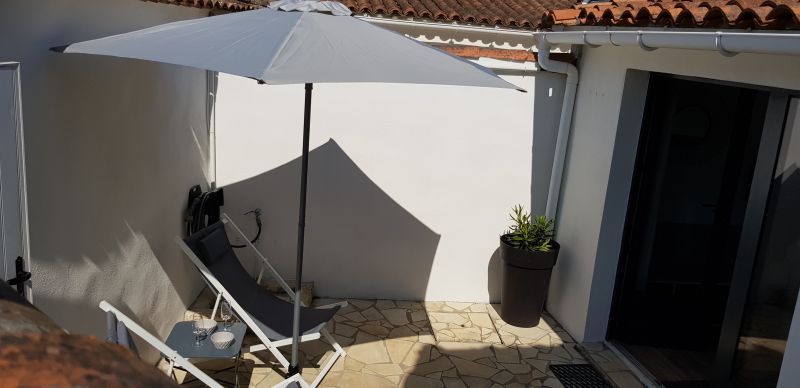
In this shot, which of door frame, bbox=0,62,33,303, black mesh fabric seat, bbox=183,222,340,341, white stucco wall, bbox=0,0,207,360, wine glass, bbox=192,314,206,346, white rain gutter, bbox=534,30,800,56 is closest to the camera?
door frame, bbox=0,62,33,303

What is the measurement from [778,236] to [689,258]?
152 inches

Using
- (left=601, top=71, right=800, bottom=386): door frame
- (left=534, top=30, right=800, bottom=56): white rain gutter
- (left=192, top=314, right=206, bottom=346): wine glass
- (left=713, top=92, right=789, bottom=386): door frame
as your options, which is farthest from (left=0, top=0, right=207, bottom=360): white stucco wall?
(left=713, top=92, right=789, bottom=386): door frame

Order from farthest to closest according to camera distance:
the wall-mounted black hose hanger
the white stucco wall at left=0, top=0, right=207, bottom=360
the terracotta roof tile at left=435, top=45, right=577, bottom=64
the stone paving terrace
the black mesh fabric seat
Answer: the terracotta roof tile at left=435, top=45, right=577, bottom=64 < the wall-mounted black hose hanger < the stone paving terrace < the black mesh fabric seat < the white stucco wall at left=0, top=0, right=207, bottom=360

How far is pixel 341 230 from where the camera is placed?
326 inches

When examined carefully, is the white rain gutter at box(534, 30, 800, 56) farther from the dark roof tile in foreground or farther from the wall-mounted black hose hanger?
the wall-mounted black hose hanger

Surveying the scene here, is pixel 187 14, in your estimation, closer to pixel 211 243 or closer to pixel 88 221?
pixel 211 243

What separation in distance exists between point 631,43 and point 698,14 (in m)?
0.86

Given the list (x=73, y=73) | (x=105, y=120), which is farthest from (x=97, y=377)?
(x=105, y=120)

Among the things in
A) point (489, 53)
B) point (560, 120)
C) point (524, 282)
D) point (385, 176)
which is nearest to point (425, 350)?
point (524, 282)

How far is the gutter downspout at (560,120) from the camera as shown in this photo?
763 cm

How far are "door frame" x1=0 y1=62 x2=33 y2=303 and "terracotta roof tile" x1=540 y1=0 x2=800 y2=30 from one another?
4680 mm

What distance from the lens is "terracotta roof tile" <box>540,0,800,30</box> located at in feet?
13.6

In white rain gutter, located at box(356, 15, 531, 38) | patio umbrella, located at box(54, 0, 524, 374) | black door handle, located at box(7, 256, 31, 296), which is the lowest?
black door handle, located at box(7, 256, 31, 296)

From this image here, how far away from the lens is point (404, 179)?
814cm
